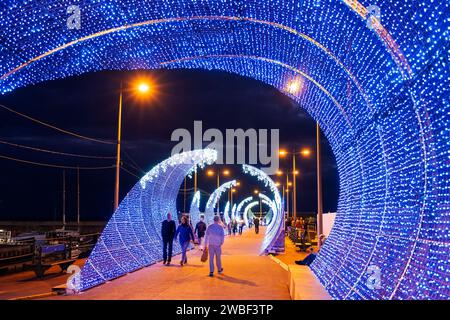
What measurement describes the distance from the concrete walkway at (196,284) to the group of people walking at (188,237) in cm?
46

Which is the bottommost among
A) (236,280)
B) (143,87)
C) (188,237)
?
(236,280)

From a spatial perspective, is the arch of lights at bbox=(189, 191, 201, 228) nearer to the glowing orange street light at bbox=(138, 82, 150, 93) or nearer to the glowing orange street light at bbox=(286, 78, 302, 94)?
the glowing orange street light at bbox=(138, 82, 150, 93)

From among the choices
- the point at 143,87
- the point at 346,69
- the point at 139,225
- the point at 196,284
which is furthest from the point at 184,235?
the point at 346,69

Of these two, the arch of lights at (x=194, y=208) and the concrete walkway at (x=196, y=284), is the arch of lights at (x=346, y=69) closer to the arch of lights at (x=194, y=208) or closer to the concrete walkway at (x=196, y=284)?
the concrete walkway at (x=196, y=284)

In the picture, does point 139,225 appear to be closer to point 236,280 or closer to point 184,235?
point 184,235

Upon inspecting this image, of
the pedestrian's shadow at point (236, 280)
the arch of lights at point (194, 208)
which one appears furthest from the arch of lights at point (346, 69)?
the arch of lights at point (194, 208)

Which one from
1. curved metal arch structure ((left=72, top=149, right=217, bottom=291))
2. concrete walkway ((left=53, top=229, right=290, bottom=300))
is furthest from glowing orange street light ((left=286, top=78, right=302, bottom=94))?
curved metal arch structure ((left=72, top=149, right=217, bottom=291))

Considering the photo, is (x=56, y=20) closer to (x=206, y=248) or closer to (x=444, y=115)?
(x=444, y=115)

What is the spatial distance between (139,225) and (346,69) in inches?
374

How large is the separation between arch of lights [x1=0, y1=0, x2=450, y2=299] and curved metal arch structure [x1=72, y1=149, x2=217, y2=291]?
13.5ft

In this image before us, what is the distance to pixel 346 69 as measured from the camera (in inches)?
308

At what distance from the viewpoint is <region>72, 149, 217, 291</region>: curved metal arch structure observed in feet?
35.1

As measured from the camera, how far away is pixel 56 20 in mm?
7410

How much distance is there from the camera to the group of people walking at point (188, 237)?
12.0 meters
